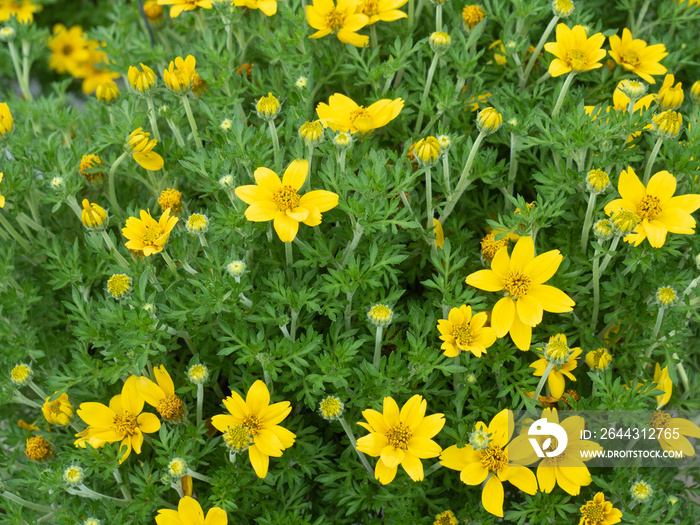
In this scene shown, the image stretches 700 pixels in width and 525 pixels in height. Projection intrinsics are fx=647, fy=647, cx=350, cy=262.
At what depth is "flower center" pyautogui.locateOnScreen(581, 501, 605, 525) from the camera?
0.99 metres

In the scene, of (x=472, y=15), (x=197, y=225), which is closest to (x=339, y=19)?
(x=472, y=15)

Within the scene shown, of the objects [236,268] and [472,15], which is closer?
[236,268]

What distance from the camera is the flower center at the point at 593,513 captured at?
0.99 metres

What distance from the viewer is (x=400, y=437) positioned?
95 centimetres

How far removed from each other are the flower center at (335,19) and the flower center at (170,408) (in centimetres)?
72

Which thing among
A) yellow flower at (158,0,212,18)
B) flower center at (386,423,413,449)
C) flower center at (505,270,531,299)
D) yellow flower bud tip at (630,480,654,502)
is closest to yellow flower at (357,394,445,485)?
flower center at (386,423,413,449)

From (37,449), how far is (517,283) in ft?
2.83

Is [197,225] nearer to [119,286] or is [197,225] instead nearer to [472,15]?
[119,286]

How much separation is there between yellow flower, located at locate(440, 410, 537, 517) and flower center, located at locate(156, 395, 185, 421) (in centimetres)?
42

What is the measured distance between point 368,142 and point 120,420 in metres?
0.62

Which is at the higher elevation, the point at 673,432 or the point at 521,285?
the point at 521,285

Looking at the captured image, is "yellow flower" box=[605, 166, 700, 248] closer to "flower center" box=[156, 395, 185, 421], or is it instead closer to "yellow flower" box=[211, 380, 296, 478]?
"yellow flower" box=[211, 380, 296, 478]

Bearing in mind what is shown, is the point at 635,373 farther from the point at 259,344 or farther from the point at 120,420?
the point at 120,420

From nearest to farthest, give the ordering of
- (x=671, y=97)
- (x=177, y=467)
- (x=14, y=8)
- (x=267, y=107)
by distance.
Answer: (x=177, y=467), (x=267, y=107), (x=671, y=97), (x=14, y=8)
